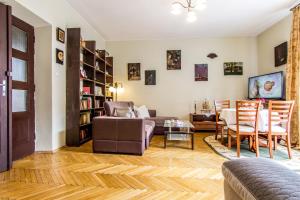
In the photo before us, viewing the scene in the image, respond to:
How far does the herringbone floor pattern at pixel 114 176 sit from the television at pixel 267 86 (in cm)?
258

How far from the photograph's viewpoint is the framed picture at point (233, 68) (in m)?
6.25

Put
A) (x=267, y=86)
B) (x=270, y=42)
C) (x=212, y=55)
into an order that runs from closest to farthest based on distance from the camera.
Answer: (x=267, y=86) < (x=270, y=42) < (x=212, y=55)

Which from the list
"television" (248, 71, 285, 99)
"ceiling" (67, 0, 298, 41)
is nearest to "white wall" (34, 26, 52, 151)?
"ceiling" (67, 0, 298, 41)

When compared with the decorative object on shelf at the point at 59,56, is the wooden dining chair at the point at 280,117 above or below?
below

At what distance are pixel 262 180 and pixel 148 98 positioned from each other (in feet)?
18.8

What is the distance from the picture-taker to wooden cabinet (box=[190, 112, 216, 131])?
577cm

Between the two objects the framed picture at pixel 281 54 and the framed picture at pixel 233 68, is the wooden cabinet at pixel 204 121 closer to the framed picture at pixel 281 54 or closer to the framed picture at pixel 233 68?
the framed picture at pixel 233 68

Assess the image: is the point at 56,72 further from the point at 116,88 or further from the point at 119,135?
the point at 116,88

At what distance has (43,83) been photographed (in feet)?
11.4

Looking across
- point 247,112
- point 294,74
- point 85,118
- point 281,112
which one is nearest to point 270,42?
point 294,74

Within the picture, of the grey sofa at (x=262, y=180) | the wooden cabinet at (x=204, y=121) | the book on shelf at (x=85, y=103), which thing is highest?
the book on shelf at (x=85, y=103)

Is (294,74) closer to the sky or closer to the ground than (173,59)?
closer to the ground

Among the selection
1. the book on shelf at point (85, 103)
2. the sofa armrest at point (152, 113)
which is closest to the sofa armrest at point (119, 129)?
the book on shelf at point (85, 103)

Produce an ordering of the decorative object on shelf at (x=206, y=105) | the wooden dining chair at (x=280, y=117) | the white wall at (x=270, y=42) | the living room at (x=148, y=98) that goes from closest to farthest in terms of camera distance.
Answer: the living room at (x=148, y=98)
the wooden dining chair at (x=280, y=117)
the white wall at (x=270, y=42)
the decorative object on shelf at (x=206, y=105)
